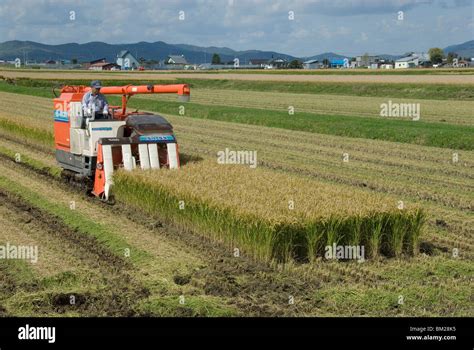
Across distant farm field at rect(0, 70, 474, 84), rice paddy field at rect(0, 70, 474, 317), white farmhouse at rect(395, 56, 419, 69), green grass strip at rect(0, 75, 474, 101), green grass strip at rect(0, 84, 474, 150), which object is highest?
white farmhouse at rect(395, 56, 419, 69)

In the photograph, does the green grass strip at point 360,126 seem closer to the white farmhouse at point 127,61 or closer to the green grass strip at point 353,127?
the green grass strip at point 353,127

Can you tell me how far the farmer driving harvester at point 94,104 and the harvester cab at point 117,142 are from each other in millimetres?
174

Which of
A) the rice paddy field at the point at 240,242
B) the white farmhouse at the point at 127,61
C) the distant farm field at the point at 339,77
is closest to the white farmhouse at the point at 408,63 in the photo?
the white farmhouse at the point at 127,61

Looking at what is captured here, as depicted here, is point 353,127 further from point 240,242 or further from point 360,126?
point 240,242

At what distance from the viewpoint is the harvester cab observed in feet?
44.8

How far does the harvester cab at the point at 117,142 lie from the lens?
13.6 metres

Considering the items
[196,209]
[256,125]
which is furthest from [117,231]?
[256,125]

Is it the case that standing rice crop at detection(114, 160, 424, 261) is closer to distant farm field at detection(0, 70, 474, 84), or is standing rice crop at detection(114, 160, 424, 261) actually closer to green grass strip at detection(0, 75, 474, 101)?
green grass strip at detection(0, 75, 474, 101)

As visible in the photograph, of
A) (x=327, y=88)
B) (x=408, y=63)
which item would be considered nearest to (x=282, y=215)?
(x=327, y=88)

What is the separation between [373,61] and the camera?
524ft

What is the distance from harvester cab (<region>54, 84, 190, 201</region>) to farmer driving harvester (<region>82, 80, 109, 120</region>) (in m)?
0.17

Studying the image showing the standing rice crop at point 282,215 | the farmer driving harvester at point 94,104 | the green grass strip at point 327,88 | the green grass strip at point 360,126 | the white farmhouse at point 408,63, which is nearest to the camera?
the standing rice crop at point 282,215

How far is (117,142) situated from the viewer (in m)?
13.7

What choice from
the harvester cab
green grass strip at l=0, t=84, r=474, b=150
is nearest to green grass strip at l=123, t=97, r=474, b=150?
green grass strip at l=0, t=84, r=474, b=150
